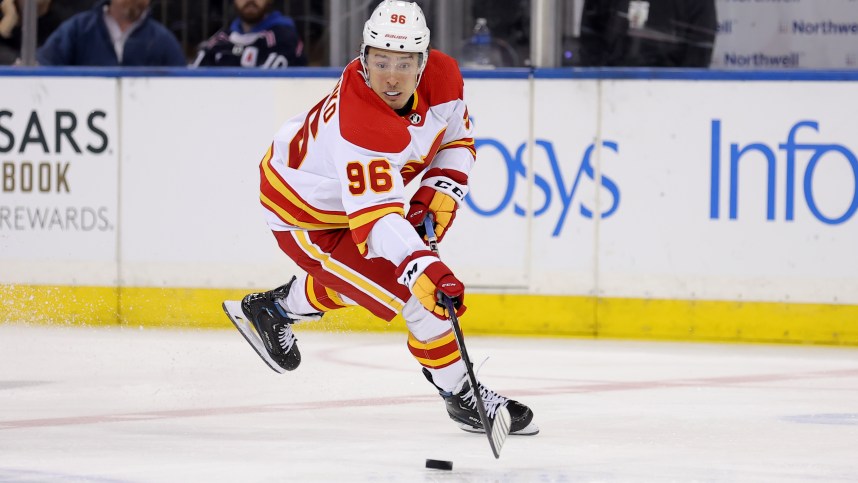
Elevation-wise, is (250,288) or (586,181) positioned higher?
(586,181)

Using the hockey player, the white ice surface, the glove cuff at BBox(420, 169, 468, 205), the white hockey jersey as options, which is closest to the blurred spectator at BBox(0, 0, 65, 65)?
the white ice surface

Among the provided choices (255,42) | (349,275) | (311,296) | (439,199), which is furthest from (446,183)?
(255,42)

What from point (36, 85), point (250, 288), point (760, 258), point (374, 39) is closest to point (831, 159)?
point (760, 258)

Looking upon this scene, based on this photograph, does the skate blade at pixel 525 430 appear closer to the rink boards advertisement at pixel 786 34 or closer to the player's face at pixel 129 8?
the rink boards advertisement at pixel 786 34

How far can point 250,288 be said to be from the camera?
6238 millimetres

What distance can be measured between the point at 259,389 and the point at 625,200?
6.29ft

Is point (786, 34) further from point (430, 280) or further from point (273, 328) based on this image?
point (430, 280)

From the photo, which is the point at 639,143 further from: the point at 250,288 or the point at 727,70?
the point at 250,288

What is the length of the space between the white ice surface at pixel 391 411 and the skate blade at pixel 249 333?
0.27 feet

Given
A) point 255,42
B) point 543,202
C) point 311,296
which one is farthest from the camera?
point 255,42

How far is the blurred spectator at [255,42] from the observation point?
649 cm

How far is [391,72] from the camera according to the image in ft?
Result: 11.8

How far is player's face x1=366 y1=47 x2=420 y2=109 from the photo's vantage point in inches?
142

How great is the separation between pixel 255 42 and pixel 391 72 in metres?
3.02
